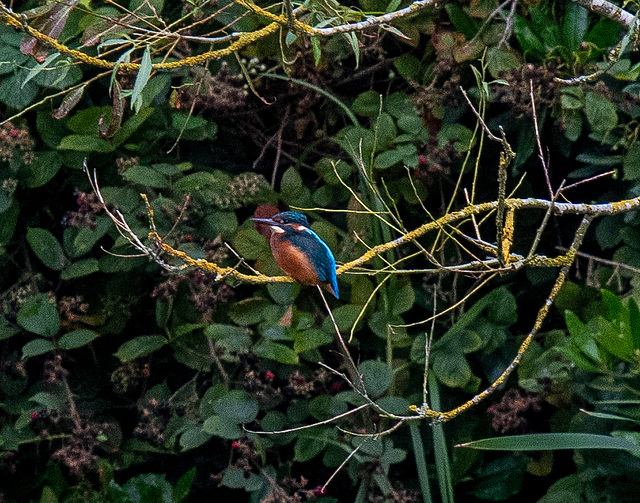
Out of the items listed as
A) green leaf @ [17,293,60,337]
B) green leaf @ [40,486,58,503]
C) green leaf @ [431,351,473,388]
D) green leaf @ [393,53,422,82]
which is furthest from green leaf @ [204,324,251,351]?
green leaf @ [393,53,422,82]

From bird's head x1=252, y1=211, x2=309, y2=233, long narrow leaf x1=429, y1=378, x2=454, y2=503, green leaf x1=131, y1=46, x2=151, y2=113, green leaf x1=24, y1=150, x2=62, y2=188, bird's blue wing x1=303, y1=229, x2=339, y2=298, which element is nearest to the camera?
green leaf x1=131, y1=46, x2=151, y2=113

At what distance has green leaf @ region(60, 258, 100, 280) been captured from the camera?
107 inches

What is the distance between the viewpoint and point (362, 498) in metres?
2.63

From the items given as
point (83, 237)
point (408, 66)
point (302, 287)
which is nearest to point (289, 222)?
point (302, 287)

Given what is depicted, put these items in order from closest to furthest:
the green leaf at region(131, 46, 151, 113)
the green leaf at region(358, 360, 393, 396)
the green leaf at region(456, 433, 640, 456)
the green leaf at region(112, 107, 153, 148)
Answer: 1. the green leaf at region(131, 46, 151, 113)
2. the green leaf at region(456, 433, 640, 456)
3. the green leaf at region(358, 360, 393, 396)
4. the green leaf at region(112, 107, 153, 148)

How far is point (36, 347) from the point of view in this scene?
8.81 ft

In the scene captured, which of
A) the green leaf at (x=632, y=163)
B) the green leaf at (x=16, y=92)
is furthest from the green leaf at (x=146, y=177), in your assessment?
the green leaf at (x=632, y=163)

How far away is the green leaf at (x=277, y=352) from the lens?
2598mm

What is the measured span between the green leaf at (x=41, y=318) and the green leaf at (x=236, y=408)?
58 centimetres

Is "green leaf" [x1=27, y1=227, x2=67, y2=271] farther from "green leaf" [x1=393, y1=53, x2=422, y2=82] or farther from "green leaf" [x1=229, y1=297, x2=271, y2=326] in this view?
"green leaf" [x1=393, y1=53, x2=422, y2=82]

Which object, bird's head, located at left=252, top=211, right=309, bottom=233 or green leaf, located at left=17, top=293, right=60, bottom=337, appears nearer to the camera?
bird's head, located at left=252, top=211, right=309, bottom=233

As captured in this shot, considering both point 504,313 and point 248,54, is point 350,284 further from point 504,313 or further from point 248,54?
point 248,54

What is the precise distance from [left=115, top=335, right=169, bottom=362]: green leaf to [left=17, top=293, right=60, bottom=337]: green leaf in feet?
0.72

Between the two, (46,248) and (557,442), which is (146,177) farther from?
(557,442)
